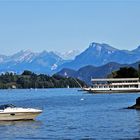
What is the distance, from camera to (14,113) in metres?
65.8

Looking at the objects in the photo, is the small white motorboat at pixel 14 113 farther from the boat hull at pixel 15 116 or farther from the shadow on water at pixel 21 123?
the shadow on water at pixel 21 123

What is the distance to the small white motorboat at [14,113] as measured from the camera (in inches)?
2579

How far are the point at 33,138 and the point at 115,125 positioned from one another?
45.1ft

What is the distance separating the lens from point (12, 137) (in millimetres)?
52906

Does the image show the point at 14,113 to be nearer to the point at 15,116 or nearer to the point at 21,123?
the point at 15,116

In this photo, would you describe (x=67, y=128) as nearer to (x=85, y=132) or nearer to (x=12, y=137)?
(x=85, y=132)

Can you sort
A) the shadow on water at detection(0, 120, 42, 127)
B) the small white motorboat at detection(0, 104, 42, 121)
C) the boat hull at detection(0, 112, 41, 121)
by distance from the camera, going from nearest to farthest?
the shadow on water at detection(0, 120, 42, 127), the small white motorboat at detection(0, 104, 42, 121), the boat hull at detection(0, 112, 41, 121)

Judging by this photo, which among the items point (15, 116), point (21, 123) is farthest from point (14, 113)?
point (21, 123)

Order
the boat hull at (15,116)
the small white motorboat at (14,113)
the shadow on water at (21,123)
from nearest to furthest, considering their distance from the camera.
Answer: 1. the shadow on water at (21,123)
2. the small white motorboat at (14,113)
3. the boat hull at (15,116)

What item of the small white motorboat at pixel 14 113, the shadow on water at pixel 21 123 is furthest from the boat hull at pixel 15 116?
the shadow on water at pixel 21 123

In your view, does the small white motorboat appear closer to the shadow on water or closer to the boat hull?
the boat hull

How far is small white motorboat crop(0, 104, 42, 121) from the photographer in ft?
215

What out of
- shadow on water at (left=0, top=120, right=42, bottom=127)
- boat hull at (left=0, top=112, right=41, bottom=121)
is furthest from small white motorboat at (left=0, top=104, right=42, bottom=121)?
shadow on water at (left=0, top=120, right=42, bottom=127)

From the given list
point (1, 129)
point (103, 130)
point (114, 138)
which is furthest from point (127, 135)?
point (1, 129)
